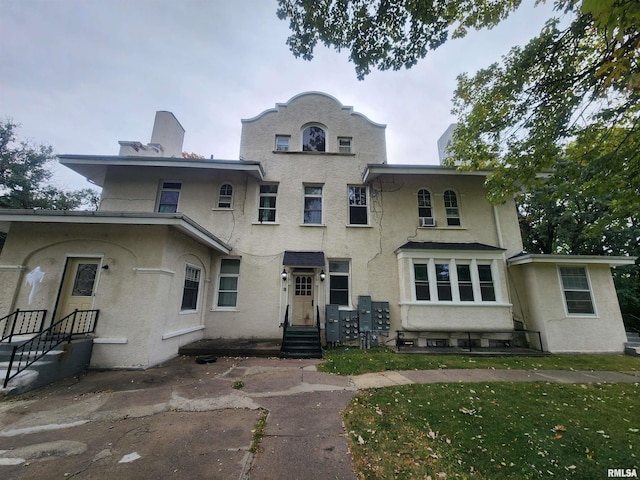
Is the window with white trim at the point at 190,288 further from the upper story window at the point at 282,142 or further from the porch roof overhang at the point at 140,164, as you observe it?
the upper story window at the point at 282,142

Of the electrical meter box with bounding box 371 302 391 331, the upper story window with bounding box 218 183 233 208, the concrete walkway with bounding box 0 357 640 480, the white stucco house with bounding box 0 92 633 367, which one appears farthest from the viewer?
the upper story window with bounding box 218 183 233 208

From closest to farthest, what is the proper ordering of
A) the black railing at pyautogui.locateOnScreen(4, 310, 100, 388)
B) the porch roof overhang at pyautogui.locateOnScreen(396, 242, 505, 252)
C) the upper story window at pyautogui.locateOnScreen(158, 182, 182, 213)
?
the black railing at pyautogui.locateOnScreen(4, 310, 100, 388) → the porch roof overhang at pyautogui.locateOnScreen(396, 242, 505, 252) → the upper story window at pyautogui.locateOnScreen(158, 182, 182, 213)

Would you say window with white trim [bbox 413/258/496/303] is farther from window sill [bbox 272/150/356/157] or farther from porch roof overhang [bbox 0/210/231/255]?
porch roof overhang [bbox 0/210/231/255]

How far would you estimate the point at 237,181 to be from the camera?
10852 mm

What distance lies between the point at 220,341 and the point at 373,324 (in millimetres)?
5755

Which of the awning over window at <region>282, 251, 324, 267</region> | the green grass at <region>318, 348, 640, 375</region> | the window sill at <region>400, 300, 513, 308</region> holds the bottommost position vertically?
the green grass at <region>318, 348, 640, 375</region>

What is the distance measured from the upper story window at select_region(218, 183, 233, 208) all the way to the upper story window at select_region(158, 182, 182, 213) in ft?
5.63

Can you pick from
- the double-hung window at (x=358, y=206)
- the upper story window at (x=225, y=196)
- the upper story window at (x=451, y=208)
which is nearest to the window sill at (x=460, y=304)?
the upper story window at (x=451, y=208)

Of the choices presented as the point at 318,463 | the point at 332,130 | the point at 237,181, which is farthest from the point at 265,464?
the point at 332,130

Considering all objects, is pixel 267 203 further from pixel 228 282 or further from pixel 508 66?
pixel 508 66

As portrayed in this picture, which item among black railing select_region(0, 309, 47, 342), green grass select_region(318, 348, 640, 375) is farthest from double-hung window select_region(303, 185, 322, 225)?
black railing select_region(0, 309, 47, 342)

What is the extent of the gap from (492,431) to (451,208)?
368 inches

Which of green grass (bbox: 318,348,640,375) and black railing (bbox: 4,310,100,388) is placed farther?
green grass (bbox: 318,348,640,375)

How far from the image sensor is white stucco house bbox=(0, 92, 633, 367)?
7.86 m
